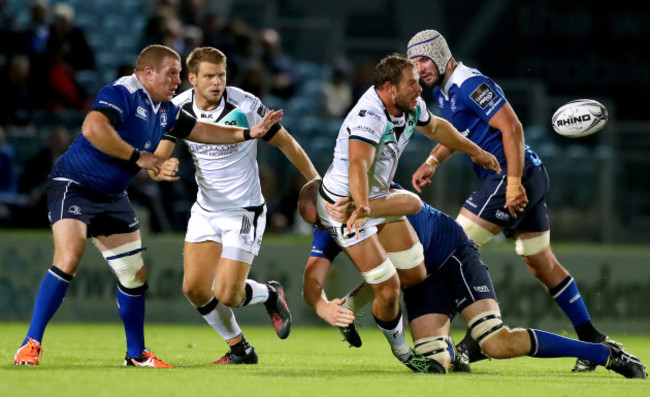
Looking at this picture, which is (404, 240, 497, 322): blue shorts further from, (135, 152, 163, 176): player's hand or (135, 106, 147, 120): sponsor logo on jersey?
(135, 106, 147, 120): sponsor logo on jersey

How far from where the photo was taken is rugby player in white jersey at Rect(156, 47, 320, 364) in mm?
8094

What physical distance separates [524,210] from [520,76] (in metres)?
10.9

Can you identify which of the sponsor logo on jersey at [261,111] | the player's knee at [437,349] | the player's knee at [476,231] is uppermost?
the sponsor logo on jersey at [261,111]

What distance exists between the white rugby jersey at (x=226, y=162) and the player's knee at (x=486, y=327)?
2073mm

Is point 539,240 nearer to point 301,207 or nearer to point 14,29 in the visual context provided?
point 301,207

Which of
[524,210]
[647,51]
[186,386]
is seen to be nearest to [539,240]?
[524,210]

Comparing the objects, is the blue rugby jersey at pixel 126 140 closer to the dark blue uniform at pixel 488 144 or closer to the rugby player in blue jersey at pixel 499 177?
the rugby player in blue jersey at pixel 499 177

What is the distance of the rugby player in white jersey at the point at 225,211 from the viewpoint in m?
8.09

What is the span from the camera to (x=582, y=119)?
8.53 m

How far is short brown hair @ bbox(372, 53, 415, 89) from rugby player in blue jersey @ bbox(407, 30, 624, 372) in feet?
4.34

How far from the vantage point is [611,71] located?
1956cm

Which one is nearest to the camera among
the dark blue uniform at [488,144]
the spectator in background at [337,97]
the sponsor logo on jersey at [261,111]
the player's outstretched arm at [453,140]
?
the player's outstretched arm at [453,140]

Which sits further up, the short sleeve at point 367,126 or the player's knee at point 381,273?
the short sleeve at point 367,126

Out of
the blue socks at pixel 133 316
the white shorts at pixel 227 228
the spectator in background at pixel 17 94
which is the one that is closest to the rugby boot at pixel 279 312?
the white shorts at pixel 227 228
